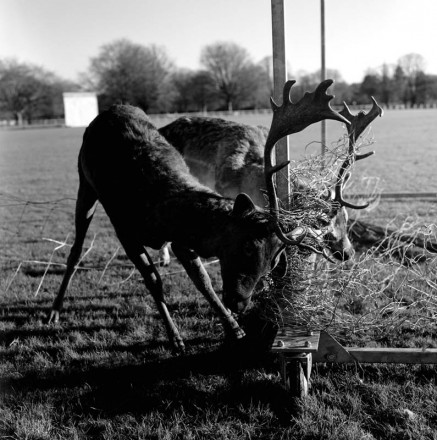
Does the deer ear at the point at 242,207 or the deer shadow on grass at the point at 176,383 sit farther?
the deer shadow on grass at the point at 176,383

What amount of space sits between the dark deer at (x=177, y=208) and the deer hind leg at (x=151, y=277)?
1 centimetres

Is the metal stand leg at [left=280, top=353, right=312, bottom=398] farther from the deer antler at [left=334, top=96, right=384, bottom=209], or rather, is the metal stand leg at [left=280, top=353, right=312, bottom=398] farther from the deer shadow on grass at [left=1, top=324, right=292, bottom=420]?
the deer antler at [left=334, top=96, right=384, bottom=209]

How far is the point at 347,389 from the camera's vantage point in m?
4.05

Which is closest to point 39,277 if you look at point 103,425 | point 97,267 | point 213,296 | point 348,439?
point 97,267

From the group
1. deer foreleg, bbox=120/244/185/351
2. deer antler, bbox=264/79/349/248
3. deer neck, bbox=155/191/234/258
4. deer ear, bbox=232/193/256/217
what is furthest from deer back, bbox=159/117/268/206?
deer ear, bbox=232/193/256/217

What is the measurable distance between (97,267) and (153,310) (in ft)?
7.46

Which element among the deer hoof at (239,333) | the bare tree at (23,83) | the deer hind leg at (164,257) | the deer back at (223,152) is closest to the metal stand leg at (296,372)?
the deer hoof at (239,333)

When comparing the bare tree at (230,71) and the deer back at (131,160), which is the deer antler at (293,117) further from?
the bare tree at (230,71)

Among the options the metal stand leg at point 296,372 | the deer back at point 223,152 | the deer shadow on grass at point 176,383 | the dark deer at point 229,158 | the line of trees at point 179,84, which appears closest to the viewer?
the metal stand leg at point 296,372

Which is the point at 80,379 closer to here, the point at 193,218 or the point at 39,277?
the point at 193,218

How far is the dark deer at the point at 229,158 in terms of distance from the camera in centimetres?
509

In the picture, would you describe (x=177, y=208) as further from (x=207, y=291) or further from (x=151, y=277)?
(x=151, y=277)

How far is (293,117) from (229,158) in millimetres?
2802

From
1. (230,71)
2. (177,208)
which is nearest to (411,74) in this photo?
(230,71)
